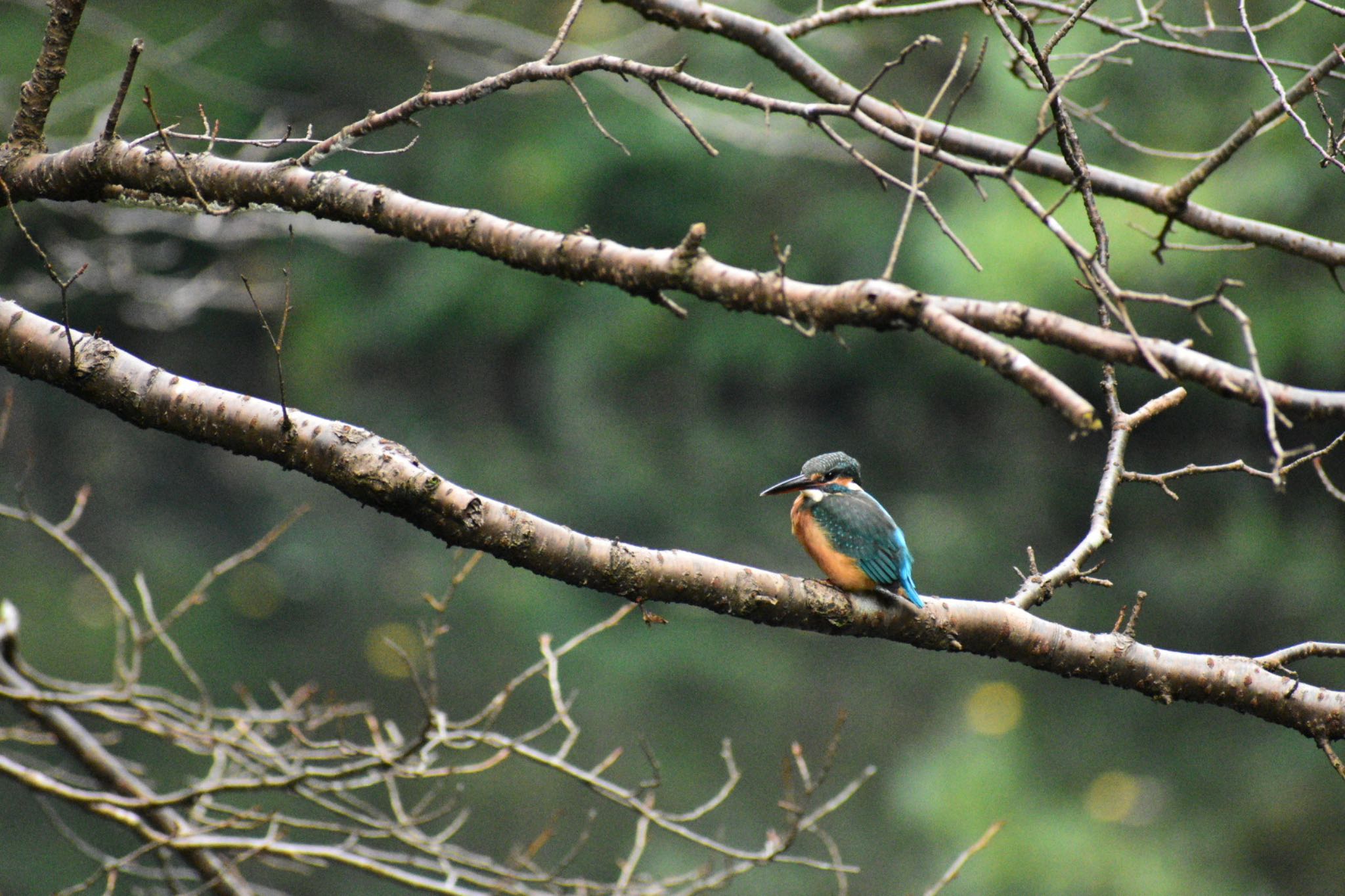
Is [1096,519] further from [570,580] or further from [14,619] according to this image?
[14,619]

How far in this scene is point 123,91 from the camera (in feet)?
5.77

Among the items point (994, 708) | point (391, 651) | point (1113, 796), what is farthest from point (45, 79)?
point (391, 651)

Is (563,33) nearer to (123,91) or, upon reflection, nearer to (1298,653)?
(123,91)

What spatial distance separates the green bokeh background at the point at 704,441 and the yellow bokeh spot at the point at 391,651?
132 mm

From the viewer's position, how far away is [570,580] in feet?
5.90

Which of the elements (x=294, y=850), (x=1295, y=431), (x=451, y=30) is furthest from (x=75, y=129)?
(x=1295, y=431)

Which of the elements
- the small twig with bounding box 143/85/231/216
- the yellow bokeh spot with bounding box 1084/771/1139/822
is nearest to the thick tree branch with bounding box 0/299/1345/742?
the small twig with bounding box 143/85/231/216

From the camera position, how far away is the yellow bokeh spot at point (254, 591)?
38.5 feet

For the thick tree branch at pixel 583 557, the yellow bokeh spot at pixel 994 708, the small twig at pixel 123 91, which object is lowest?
the thick tree branch at pixel 583 557

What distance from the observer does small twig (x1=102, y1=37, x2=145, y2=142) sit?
164 centimetres

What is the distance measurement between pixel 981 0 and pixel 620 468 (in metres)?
10.6

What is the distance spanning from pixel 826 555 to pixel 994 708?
238 inches

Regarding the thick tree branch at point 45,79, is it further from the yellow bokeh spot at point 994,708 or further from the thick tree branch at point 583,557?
the yellow bokeh spot at point 994,708

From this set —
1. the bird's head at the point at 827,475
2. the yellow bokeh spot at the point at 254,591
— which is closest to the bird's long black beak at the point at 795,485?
the bird's head at the point at 827,475
